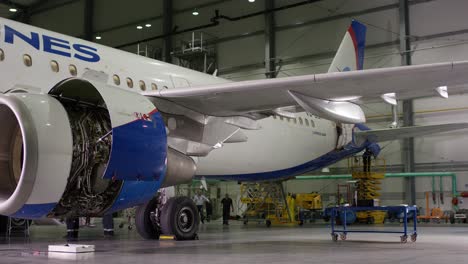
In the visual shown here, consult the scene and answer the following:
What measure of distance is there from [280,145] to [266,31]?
12688mm

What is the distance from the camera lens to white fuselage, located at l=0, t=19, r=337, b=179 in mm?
8062

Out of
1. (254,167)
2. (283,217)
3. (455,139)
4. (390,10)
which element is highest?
(390,10)

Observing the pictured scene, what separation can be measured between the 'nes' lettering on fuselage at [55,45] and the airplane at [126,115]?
0.06ft

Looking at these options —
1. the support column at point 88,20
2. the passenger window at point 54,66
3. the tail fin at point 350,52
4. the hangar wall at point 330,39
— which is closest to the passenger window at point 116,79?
the passenger window at point 54,66

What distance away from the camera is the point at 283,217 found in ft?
67.2

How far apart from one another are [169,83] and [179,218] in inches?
100.0

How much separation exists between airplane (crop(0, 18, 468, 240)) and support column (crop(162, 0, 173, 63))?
16.5 meters

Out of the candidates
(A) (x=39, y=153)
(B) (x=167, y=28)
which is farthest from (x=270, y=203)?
(A) (x=39, y=153)

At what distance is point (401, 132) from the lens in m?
14.9

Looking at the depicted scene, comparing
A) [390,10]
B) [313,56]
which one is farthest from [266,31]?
[390,10]

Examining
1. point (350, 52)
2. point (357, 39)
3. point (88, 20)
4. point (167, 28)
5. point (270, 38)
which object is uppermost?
point (88, 20)

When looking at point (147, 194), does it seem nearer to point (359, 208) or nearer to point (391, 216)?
point (359, 208)

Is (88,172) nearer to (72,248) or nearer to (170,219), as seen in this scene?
(72,248)

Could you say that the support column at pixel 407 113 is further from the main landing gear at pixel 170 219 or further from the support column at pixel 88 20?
the support column at pixel 88 20
